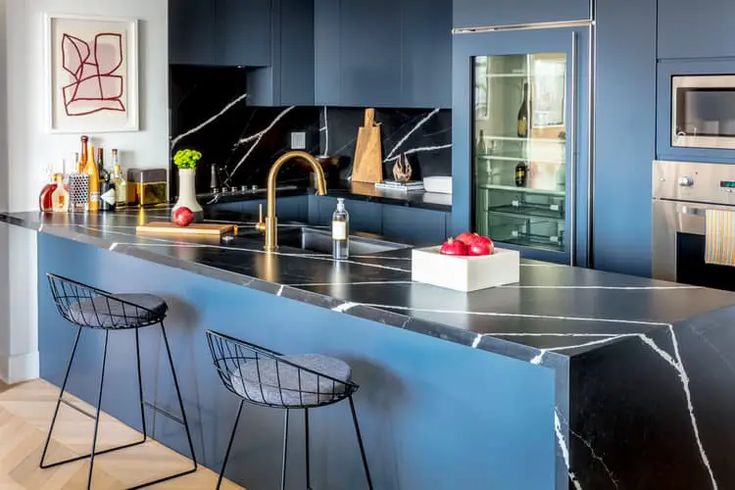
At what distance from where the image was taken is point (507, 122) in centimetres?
479

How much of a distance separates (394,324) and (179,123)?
11.6ft

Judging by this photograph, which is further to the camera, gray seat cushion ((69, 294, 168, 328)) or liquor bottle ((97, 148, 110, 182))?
liquor bottle ((97, 148, 110, 182))

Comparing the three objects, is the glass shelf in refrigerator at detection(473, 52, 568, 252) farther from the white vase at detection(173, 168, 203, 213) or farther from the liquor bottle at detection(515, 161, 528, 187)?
the white vase at detection(173, 168, 203, 213)

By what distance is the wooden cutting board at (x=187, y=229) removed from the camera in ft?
13.7

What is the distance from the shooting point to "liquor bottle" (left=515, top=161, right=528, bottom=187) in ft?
15.6

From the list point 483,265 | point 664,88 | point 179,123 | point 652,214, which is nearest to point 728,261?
point 652,214

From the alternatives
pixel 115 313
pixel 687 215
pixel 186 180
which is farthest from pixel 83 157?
pixel 687 215

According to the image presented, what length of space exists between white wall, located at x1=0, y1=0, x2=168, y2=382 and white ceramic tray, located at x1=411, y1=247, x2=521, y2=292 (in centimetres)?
261

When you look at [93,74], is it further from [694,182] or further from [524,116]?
[694,182]

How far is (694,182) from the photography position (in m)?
4.01

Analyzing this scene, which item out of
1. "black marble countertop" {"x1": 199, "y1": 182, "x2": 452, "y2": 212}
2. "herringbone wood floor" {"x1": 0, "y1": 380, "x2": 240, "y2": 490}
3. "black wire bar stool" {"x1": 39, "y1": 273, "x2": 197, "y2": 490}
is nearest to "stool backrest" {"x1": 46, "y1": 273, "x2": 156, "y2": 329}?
"black wire bar stool" {"x1": 39, "y1": 273, "x2": 197, "y2": 490}

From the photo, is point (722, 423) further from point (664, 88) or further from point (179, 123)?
Answer: point (179, 123)

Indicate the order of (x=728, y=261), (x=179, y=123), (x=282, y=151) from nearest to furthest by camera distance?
1. (x=728, y=261)
2. (x=179, y=123)
3. (x=282, y=151)

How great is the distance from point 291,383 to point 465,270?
610mm
